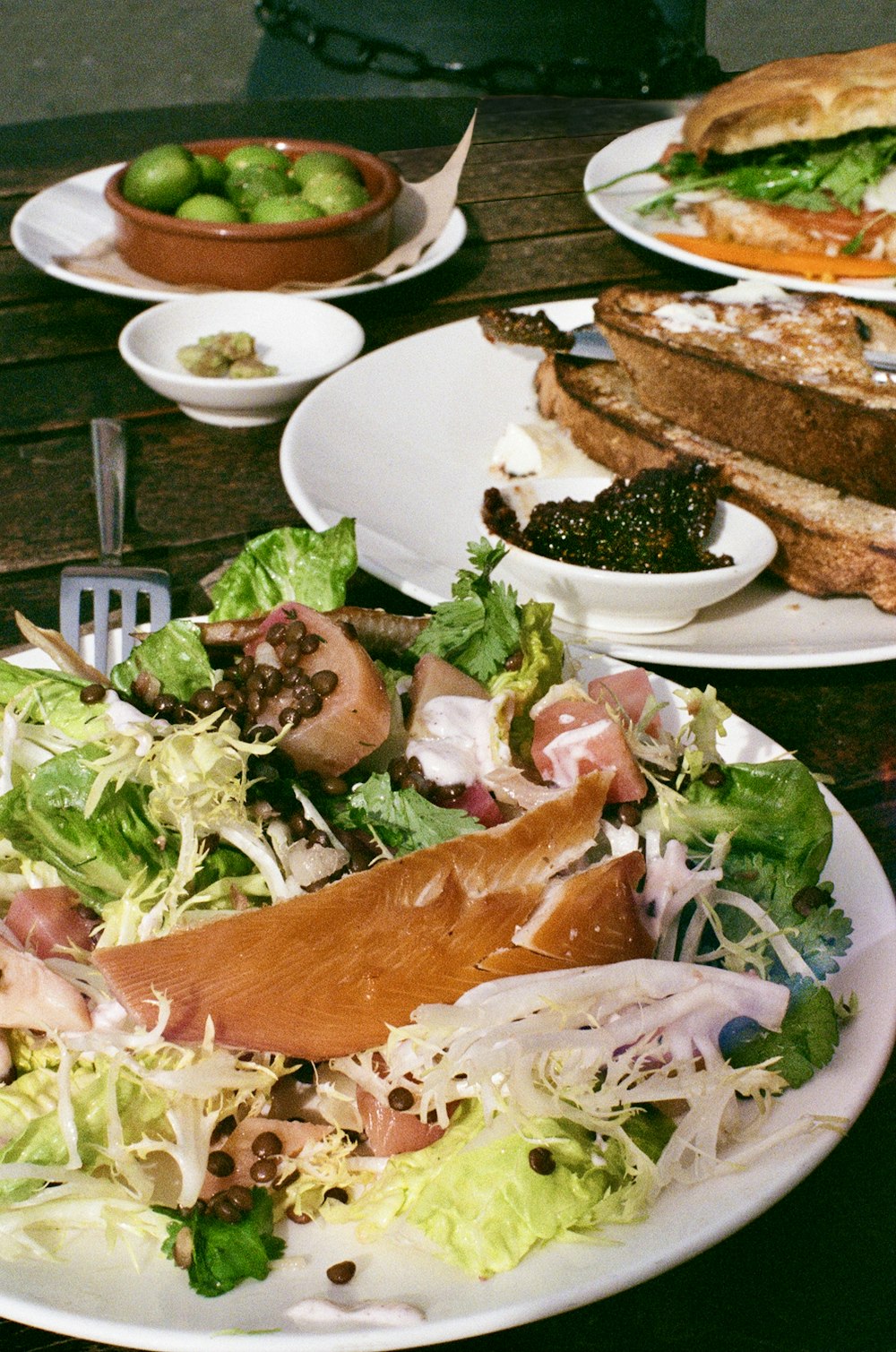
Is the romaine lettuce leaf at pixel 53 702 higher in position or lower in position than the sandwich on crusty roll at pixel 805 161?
lower

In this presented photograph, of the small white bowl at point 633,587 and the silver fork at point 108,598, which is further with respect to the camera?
the small white bowl at point 633,587

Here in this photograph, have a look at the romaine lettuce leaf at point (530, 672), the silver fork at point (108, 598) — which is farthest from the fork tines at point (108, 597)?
the romaine lettuce leaf at point (530, 672)

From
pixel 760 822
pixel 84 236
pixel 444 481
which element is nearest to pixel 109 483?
pixel 444 481

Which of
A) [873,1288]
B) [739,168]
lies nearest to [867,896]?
[873,1288]

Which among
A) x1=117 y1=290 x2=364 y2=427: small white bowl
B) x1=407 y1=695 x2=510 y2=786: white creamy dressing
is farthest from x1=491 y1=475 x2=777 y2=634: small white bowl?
x1=117 y1=290 x2=364 y2=427: small white bowl

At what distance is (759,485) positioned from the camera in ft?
8.41

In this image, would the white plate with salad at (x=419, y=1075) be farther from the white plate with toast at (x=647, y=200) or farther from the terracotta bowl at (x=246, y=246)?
the white plate with toast at (x=647, y=200)

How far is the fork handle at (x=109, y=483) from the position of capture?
233 centimetres

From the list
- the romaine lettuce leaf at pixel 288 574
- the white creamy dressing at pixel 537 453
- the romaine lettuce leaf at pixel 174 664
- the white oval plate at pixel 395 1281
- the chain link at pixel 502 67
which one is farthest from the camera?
the chain link at pixel 502 67

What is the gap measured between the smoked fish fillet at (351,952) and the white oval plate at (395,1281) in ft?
0.66

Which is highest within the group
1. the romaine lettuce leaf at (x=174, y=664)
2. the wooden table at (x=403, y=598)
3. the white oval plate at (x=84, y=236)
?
the romaine lettuce leaf at (x=174, y=664)

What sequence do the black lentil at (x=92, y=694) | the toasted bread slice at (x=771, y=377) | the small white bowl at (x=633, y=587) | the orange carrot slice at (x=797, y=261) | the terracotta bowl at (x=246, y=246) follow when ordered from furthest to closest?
1. the orange carrot slice at (x=797, y=261)
2. the terracotta bowl at (x=246, y=246)
3. the toasted bread slice at (x=771, y=377)
4. the small white bowl at (x=633, y=587)
5. the black lentil at (x=92, y=694)

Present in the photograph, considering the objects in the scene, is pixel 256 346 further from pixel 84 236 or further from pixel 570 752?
pixel 570 752

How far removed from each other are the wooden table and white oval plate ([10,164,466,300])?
85 mm
